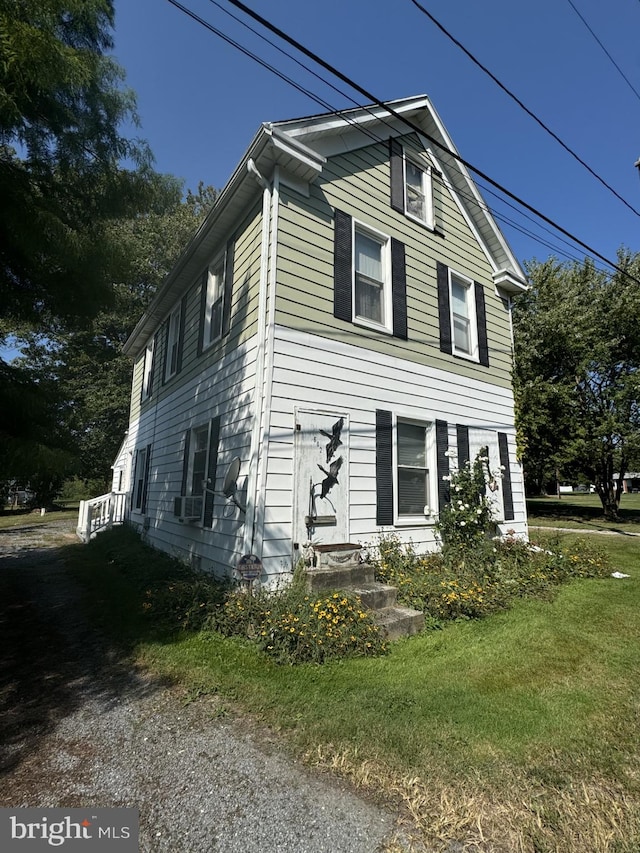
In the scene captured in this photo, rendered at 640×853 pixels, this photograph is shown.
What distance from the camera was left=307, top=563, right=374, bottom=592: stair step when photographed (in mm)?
5371

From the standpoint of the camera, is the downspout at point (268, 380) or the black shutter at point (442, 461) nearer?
the downspout at point (268, 380)

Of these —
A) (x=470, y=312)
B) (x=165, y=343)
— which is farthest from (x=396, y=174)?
(x=165, y=343)

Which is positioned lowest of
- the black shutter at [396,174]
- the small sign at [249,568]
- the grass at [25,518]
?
the grass at [25,518]

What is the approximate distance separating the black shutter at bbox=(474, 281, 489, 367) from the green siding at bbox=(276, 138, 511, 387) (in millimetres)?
193

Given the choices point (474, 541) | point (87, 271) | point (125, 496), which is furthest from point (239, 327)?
point (125, 496)

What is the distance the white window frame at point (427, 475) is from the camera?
7.13 meters

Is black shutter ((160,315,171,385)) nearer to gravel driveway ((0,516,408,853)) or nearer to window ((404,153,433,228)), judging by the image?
window ((404,153,433,228))

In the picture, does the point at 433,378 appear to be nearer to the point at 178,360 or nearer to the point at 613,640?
the point at 613,640

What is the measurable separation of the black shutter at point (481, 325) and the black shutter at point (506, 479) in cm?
168

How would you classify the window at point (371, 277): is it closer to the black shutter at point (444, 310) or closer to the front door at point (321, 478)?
the black shutter at point (444, 310)

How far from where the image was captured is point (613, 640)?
191 inches

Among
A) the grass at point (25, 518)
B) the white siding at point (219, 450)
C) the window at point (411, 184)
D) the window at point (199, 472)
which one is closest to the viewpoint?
the white siding at point (219, 450)

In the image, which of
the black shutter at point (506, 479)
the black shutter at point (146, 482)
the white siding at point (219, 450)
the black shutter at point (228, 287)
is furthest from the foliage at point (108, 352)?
the black shutter at point (506, 479)

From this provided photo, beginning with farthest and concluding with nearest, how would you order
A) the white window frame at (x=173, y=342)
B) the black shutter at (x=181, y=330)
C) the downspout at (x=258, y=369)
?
the white window frame at (x=173, y=342)
the black shutter at (x=181, y=330)
the downspout at (x=258, y=369)
